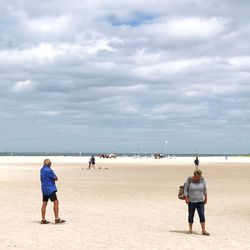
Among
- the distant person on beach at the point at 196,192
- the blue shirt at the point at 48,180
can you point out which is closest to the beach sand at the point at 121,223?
the distant person on beach at the point at 196,192

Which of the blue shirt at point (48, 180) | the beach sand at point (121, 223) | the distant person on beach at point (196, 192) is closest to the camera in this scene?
the beach sand at point (121, 223)

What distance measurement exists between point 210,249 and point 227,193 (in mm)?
15711

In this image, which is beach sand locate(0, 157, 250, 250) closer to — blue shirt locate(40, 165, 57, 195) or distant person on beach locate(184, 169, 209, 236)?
distant person on beach locate(184, 169, 209, 236)

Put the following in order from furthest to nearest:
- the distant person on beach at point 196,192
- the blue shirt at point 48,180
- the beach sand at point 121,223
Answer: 1. the blue shirt at point 48,180
2. the distant person on beach at point 196,192
3. the beach sand at point 121,223

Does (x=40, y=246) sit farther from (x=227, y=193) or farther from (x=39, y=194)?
(x=227, y=193)

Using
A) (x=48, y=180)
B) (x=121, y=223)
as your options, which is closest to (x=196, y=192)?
(x=121, y=223)

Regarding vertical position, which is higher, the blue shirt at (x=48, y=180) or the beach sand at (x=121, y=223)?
the blue shirt at (x=48, y=180)

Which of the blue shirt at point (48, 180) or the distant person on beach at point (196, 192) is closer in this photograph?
the distant person on beach at point (196, 192)

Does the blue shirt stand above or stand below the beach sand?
above

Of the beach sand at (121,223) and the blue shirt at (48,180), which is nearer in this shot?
the beach sand at (121,223)

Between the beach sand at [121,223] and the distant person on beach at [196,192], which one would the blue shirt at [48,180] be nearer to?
the beach sand at [121,223]

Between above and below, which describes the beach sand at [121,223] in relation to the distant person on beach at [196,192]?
below

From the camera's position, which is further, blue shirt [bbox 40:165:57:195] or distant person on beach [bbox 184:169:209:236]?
blue shirt [bbox 40:165:57:195]

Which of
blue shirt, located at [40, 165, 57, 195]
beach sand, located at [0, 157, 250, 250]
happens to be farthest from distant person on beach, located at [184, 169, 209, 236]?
blue shirt, located at [40, 165, 57, 195]
